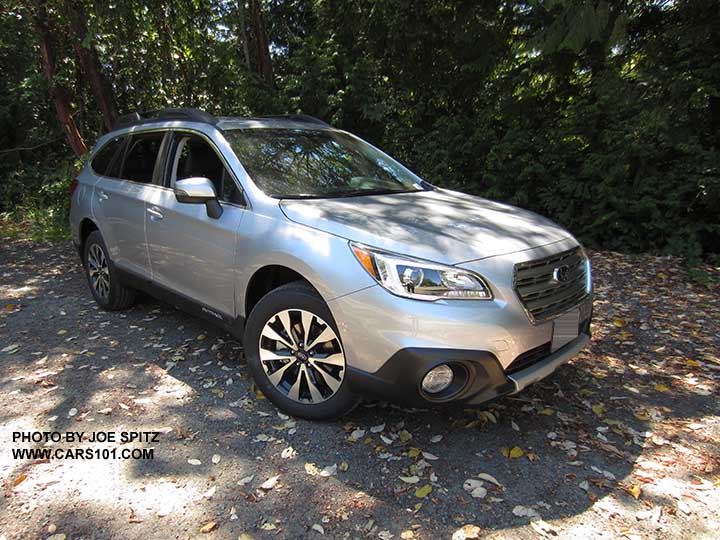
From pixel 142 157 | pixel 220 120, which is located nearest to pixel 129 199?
pixel 142 157

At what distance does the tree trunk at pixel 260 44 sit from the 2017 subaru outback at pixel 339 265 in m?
5.61

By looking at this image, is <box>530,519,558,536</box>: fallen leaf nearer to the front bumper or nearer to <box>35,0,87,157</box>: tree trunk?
the front bumper

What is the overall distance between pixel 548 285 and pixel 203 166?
2.43 m

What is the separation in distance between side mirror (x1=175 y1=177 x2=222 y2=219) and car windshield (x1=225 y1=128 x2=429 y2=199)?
280 millimetres

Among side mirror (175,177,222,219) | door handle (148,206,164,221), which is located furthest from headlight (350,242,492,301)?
door handle (148,206,164,221)

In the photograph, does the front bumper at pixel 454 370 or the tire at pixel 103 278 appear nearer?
the front bumper at pixel 454 370

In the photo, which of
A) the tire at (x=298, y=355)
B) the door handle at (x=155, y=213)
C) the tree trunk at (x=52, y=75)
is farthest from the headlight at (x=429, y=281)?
the tree trunk at (x=52, y=75)

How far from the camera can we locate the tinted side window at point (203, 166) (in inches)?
130

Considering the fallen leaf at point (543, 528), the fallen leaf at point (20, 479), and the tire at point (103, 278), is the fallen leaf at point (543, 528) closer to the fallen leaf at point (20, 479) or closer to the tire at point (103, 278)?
the fallen leaf at point (20, 479)

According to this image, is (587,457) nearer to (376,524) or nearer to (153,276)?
(376,524)

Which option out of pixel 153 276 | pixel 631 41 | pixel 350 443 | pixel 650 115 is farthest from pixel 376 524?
pixel 631 41

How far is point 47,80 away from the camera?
8.75 metres

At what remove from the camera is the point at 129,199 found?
4066 millimetres

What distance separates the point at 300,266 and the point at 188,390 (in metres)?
1.30
